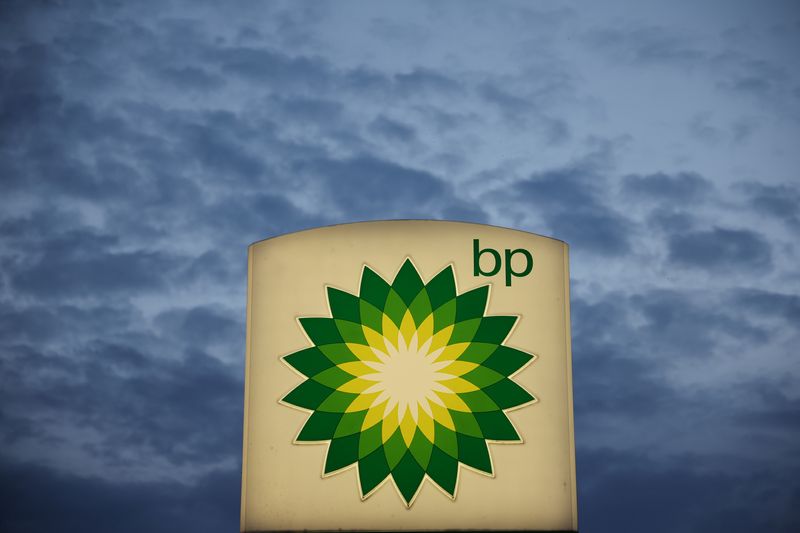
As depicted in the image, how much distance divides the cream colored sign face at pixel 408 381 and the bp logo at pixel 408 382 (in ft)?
0.04

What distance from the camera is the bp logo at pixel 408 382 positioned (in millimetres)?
8719

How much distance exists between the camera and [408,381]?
888 centimetres

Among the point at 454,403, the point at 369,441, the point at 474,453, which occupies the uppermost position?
the point at 454,403

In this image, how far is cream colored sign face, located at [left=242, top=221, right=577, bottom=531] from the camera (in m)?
8.66

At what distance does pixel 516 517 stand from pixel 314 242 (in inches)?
126

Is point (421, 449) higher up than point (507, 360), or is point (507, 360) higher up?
point (507, 360)

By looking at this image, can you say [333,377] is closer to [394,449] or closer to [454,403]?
[394,449]

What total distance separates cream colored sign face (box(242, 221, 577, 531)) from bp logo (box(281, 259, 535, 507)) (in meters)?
0.01

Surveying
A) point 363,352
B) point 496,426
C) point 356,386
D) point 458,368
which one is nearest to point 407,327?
point 363,352

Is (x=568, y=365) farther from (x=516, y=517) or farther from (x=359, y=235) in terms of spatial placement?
(x=359, y=235)

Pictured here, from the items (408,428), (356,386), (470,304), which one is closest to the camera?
(408,428)

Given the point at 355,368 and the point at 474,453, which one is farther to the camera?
the point at 355,368

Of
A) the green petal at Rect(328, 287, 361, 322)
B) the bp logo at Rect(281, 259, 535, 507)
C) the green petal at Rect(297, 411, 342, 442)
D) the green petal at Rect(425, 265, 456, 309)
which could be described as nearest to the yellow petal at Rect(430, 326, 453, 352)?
the bp logo at Rect(281, 259, 535, 507)

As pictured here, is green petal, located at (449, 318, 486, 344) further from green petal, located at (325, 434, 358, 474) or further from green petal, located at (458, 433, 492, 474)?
green petal, located at (325, 434, 358, 474)
